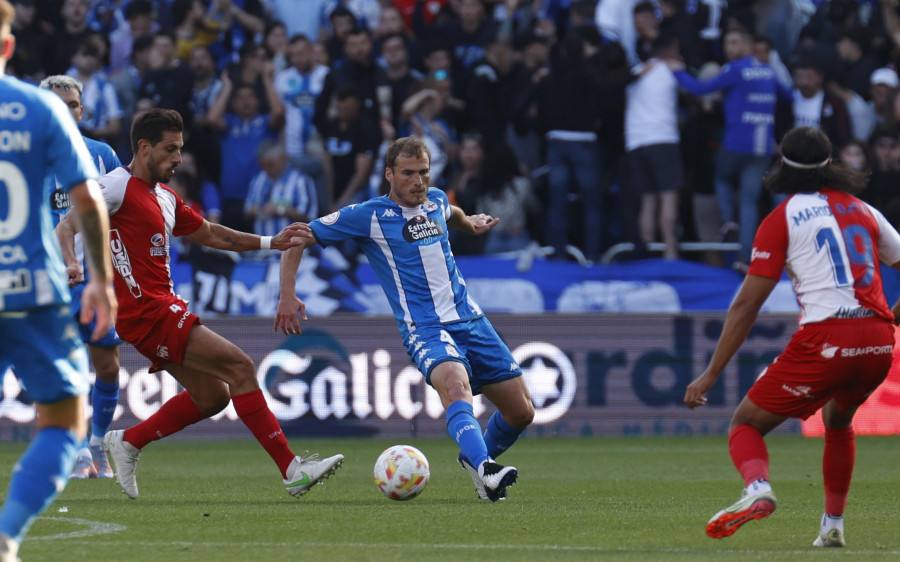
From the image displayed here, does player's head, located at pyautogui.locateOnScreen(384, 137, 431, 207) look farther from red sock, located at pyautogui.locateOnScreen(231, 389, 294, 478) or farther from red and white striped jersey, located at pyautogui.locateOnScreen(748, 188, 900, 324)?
red and white striped jersey, located at pyautogui.locateOnScreen(748, 188, 900, 324)

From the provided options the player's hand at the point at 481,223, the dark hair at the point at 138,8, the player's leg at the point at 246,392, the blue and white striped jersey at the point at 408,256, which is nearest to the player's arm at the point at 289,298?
the blue and white striped jersey at the point at 408,256

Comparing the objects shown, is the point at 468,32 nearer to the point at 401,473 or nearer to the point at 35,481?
the point at 401,473

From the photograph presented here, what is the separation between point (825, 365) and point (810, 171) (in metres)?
0.89

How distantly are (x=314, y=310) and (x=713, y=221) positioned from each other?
191 inches

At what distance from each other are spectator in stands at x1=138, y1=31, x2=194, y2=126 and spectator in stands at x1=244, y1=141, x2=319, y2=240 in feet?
3.94

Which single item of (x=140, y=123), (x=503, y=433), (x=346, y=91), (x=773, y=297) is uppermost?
(x=140, y=123)

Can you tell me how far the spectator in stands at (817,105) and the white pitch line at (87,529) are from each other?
10355mm

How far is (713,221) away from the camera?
1562 cm

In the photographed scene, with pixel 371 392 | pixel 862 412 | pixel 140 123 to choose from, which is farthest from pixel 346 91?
pixel 140 123

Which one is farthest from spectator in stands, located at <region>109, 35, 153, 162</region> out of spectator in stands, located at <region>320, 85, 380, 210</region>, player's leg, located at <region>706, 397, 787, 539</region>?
player's leg, located at <region>706, 397, 787, 539</region>

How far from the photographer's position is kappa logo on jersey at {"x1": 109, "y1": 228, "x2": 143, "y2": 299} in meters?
7.95

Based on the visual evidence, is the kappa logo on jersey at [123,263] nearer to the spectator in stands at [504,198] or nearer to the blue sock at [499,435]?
the blue sock at [499,435]

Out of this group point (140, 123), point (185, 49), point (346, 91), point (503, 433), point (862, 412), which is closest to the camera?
point (140, 123)

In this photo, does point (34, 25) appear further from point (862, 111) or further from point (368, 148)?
point (862, 111)
